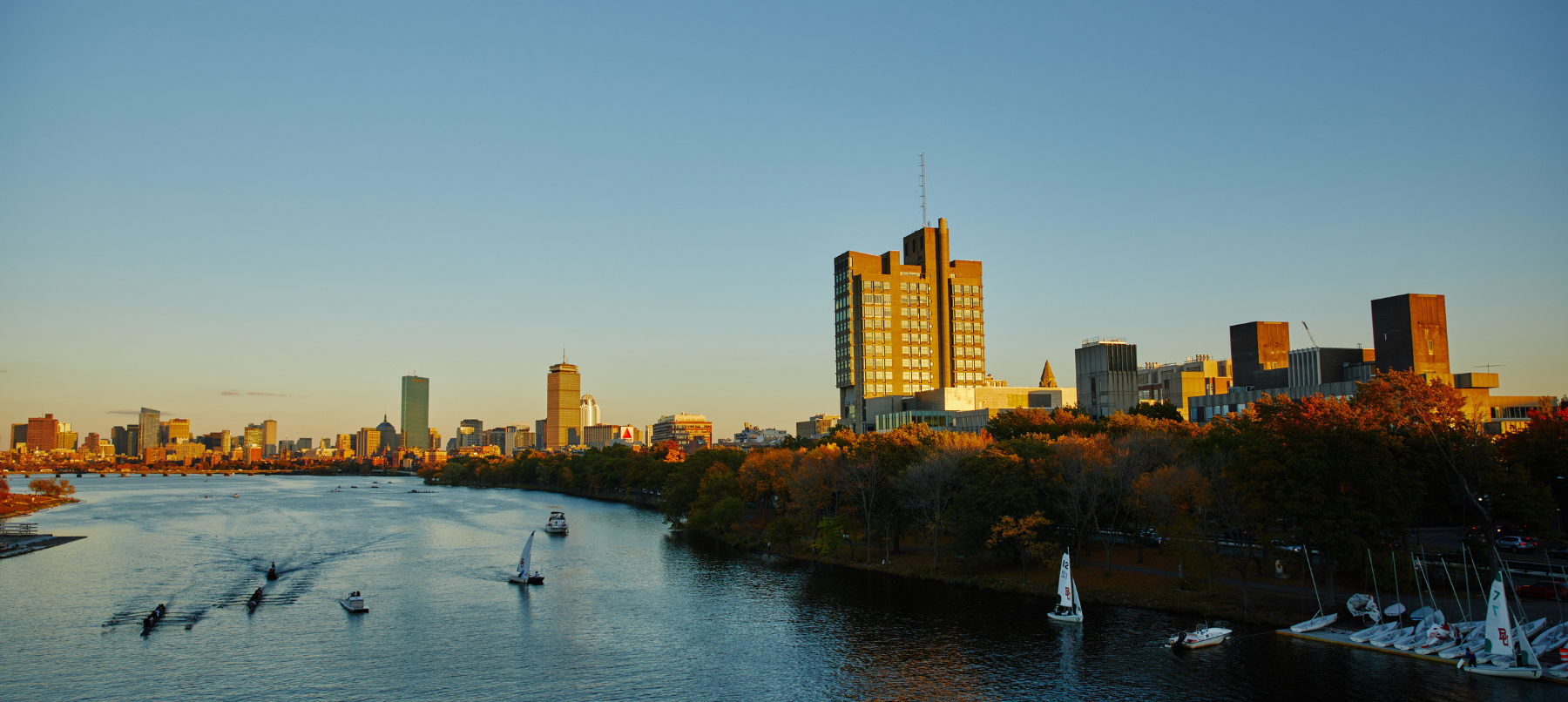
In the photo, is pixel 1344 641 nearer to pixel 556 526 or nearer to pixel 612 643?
pixel 612 643

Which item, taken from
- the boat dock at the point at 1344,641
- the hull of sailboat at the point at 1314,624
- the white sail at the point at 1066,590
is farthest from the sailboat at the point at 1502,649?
the white sail at the point at 1066,590

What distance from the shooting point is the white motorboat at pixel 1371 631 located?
209ft

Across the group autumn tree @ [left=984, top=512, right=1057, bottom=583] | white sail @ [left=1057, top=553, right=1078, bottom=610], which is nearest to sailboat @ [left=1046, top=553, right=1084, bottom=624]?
white sail @ [left=1057, top=553, right=1078, bottom=610]

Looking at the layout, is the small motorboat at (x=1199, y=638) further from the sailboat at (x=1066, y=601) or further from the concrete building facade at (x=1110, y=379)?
the concrete building facade at (x=1110, y=379)

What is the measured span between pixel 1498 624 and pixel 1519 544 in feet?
148

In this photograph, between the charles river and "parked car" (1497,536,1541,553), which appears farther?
"parked car" (1497,536,1541,553)

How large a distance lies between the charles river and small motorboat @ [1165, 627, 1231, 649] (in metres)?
0.80

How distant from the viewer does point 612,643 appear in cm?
7138

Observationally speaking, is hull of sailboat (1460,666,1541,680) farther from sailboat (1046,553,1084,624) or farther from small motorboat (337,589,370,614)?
small motorboat (337,589,370,614)

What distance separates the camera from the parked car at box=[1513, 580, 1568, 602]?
67.8m

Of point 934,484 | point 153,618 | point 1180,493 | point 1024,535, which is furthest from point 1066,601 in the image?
point 153,618

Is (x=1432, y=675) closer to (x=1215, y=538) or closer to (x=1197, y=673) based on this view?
(x=1197, y=673)

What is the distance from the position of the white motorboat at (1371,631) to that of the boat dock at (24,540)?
159215 mm

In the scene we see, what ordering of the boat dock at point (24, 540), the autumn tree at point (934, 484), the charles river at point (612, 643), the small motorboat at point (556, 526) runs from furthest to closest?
1. the small motorboat at point (556, 526)
2. the boat dock at point (24, 540)
3. the autumn tree at point (934, 484)
4. the charles river at point (612, 643)
